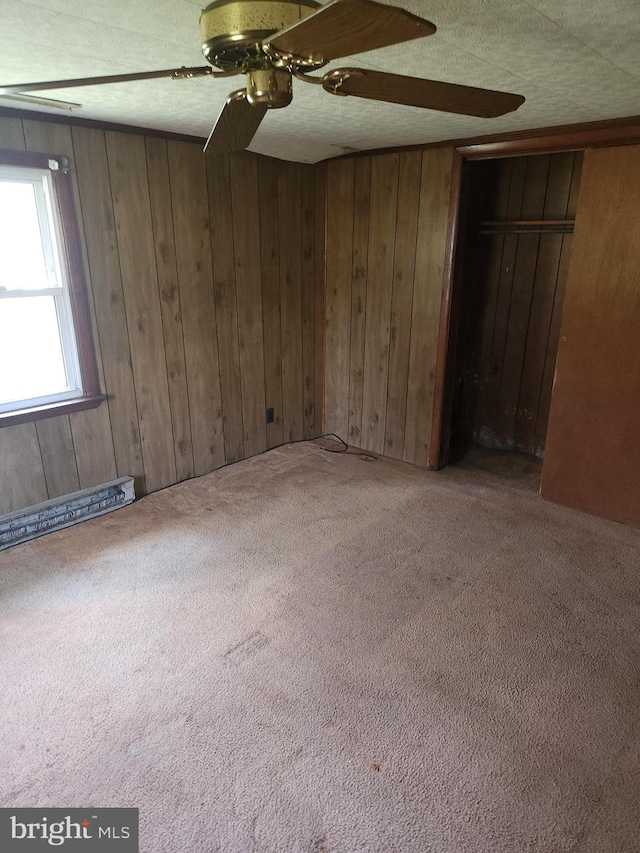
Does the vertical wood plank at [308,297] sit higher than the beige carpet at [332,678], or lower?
higher

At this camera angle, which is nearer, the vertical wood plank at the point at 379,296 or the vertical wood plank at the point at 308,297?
the vertical wood plank at the point at 379,296

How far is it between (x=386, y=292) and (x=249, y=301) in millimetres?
931

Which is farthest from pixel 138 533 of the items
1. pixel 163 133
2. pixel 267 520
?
pixel 163 133

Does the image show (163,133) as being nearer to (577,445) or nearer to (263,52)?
(263,52)

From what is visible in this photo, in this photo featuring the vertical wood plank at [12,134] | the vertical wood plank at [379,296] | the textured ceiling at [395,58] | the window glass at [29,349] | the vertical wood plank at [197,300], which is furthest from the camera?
the vertical wood plank at [379,296]

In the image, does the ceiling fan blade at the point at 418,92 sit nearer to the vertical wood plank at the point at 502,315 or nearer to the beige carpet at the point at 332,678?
the beige carpet at the point at 332,678

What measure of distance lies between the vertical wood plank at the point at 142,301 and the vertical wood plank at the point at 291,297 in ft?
3.26

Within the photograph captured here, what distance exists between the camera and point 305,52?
3.73ft

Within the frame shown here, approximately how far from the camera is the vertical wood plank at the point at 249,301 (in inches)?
138

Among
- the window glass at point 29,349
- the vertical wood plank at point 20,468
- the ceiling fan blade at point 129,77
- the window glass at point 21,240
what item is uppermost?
the ceiling fan blade at point 129,77

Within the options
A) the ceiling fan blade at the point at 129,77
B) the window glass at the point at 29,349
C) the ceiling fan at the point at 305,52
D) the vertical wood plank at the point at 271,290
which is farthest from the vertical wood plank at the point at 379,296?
the ceiling fan blade at the point at 129,77

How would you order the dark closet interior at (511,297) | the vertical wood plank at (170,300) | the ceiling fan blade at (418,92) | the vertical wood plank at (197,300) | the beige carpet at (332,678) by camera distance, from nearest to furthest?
the ceiling fan blade at (418,92), the beige carpet at (332,678), the vertical wood plank at (170,300), the vertical wood plank at (197,300), the dark closet interior at (511,297)

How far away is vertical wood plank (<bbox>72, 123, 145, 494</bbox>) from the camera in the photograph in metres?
2.83

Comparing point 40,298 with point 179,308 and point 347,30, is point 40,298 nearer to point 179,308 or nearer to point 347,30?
point 179,308
